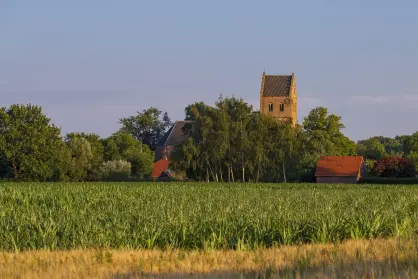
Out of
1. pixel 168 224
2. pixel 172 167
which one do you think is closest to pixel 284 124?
pixel 172 167

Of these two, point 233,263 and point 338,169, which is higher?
point 338,169

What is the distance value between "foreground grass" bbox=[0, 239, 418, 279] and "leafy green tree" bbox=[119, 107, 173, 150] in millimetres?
158717

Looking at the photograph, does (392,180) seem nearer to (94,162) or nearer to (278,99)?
(94,162)

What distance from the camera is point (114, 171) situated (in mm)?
102625

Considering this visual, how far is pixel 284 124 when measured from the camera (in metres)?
91.5

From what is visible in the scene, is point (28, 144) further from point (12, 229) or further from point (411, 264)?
point (411, 264)

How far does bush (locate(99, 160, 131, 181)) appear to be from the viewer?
10200 centimetres

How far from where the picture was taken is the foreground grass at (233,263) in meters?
9.78

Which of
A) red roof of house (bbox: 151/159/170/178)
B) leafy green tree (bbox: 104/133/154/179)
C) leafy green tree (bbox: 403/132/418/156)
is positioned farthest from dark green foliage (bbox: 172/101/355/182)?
leafy green tree (bbox: 403/132/418/156)

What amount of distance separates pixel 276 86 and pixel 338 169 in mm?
61221

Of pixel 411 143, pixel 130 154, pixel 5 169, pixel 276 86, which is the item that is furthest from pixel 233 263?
pixel 411 143

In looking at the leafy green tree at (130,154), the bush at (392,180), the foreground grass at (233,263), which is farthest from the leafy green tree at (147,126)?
the foreground grass at (233,263)

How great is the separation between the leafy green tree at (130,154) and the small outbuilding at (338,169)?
25.4m

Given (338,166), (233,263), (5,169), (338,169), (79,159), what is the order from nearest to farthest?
(233,263) → (5,169) → (79,159) → (338,169) → (338,166)
